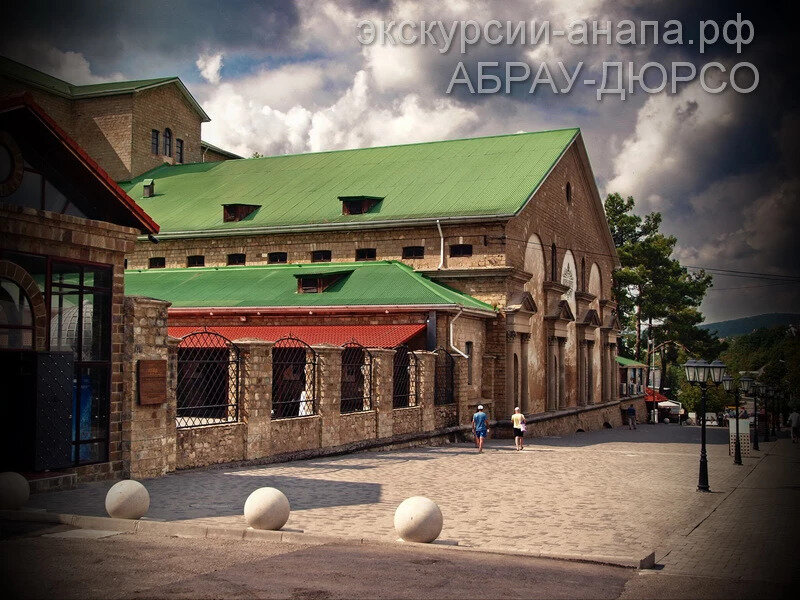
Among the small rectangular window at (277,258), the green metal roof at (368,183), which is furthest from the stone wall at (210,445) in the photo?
the small rectangular window at (277,258)

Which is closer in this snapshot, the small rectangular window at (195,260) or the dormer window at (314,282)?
the dormer window at (314,282)

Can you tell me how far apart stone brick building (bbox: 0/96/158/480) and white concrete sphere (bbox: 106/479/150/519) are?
3635 millimetres

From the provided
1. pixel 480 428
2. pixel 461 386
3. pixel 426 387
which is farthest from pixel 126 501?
pixel 461 386

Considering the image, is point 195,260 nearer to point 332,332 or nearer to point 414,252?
point 414,252

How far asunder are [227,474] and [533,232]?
24.6 meters

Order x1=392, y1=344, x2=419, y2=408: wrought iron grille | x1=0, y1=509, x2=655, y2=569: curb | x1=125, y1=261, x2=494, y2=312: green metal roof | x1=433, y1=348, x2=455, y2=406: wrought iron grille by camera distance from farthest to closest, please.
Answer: x1=125, y1=261, x2=494, y2=312: green metal roof
x1=433, y1=348, x2=455, y2=406: wrought iron grille
x1=392, y1=344, x2=419, y2=408: wrought iron grille
x1=0, y1=509, x2=655, y2=569: curb

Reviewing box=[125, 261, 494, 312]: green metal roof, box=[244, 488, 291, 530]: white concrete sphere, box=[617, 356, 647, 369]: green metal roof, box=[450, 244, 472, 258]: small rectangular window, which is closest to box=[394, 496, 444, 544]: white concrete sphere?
box=[244, 488, 291, 530]: white concrete sphere

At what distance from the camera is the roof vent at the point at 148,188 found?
47644 mm

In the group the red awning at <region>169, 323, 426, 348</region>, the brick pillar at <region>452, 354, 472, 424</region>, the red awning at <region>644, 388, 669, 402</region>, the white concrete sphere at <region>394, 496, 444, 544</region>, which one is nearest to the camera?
the white concrete sphere at <region>394, 496, 444, 544</region>

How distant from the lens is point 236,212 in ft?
139

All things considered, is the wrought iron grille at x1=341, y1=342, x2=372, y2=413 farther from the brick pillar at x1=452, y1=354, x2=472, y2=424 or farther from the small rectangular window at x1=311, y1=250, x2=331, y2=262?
the small rectangular window at x1=311, y1=250, x2=331, y2=262

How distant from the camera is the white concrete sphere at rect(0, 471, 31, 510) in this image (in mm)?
12648

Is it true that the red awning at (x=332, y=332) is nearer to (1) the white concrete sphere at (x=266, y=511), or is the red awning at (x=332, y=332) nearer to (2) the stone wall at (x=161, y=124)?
(2) the stone wall at (x=161, y=124)

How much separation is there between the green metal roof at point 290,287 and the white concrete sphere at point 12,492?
2053 centimetres
